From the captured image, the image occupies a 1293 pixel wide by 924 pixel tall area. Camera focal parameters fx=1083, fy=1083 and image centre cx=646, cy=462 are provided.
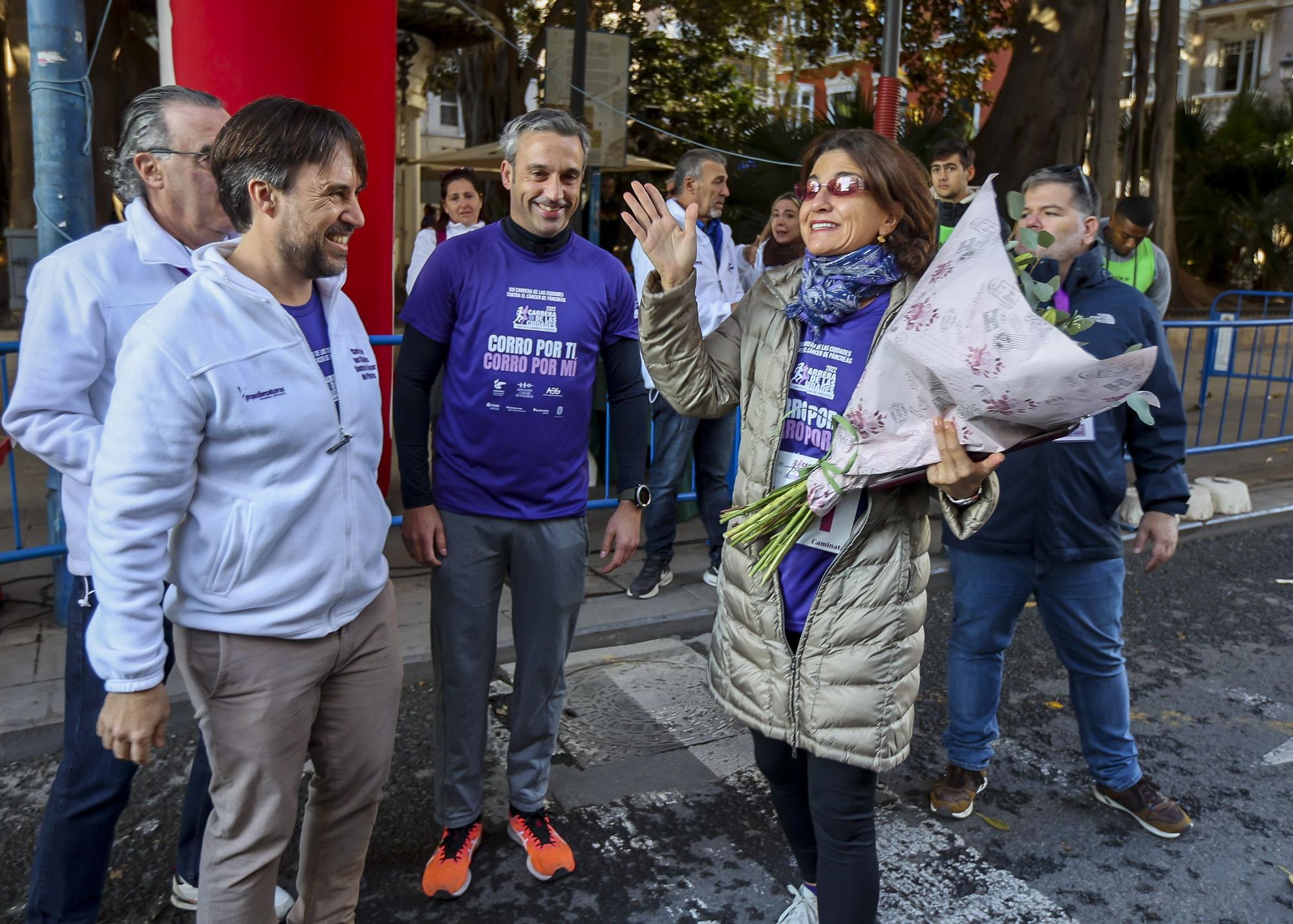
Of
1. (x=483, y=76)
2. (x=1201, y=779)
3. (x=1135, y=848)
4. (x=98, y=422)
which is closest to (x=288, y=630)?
(x=98, y=422)

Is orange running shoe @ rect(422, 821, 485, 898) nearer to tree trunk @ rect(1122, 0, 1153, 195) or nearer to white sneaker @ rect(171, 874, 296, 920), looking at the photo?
white sneaker @ rect(171, 874, 296, 920)

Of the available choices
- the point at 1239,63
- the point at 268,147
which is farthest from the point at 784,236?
the point at 1239,63

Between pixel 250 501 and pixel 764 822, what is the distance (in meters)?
2.06

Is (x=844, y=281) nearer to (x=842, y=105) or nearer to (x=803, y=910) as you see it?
(x=803, y=910)

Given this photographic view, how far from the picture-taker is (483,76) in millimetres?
15344

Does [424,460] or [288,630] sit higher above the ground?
[424,460]

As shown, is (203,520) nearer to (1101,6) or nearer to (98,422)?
(98,422)

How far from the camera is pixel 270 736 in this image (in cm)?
210

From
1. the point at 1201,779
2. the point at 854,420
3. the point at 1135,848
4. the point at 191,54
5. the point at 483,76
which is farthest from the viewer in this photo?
the point at 483,76

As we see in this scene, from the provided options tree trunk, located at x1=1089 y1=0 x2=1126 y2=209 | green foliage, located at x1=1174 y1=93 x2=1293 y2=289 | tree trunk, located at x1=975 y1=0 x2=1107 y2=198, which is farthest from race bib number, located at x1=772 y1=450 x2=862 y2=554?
green foliage, located at x1=1174 y1=93 x2=1293 y2=289

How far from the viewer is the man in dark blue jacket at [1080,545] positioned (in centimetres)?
323

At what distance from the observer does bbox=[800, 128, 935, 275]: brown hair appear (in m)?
2.36

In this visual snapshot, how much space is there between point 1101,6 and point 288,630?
12.7m

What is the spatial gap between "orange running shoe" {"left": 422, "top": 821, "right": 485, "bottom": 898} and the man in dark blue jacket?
4.91 ft
